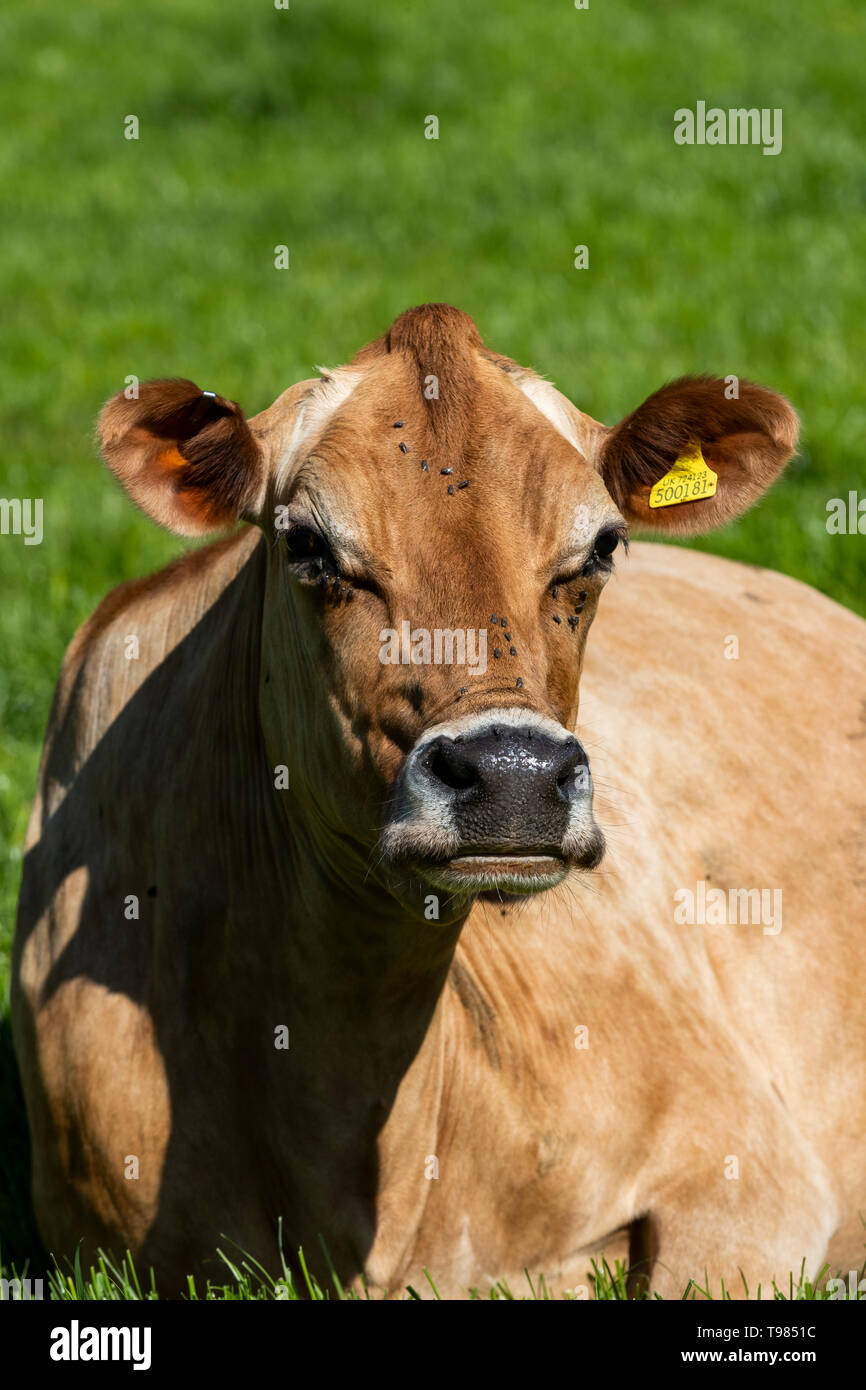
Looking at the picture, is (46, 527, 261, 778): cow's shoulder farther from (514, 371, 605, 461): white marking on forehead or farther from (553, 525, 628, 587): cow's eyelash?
(553, 525, 628, 587): cow's eyelash

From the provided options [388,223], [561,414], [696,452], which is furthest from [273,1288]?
[388,223]

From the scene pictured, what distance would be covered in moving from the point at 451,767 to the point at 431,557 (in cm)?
48

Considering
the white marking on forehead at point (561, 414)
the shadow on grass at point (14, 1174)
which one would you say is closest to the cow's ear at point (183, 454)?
the white marking on forehead at point (561, 414)

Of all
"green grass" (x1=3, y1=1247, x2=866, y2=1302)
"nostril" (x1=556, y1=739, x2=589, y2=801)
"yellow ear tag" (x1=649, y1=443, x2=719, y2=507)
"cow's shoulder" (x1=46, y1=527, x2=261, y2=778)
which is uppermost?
"yellow ear tag" (x1=649, y1=443, x2=719, y2=507)

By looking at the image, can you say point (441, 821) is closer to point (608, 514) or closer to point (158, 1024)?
point (608, 514)

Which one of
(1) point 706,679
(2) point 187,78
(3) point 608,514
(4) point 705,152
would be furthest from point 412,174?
(3) point 608,514

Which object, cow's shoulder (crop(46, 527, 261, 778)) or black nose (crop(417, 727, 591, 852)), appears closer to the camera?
black nose (crop(417, 727, 591, 852))

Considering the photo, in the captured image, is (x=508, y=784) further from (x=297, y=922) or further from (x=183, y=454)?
(x=183, y=454)

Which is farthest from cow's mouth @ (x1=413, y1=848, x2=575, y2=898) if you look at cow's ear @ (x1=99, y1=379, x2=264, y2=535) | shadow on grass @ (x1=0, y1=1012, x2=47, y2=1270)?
shadow on grass @ (x1=0, y1=1012, x2=47, y2=1270)

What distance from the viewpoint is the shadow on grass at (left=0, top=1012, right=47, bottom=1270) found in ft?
15.7

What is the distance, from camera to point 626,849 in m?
4.83

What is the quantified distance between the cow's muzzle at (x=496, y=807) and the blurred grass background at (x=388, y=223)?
2.45m

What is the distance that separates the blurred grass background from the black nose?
255cm
